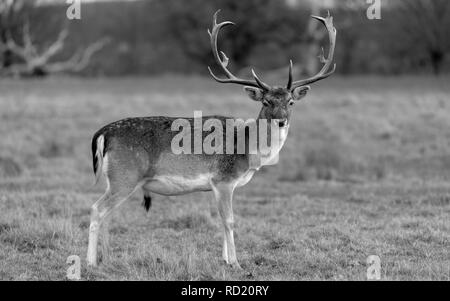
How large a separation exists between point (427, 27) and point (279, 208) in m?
39.4

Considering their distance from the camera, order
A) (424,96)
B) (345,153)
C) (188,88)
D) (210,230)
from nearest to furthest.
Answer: (210,230) < (345,153) < (424,96) < (188,88)

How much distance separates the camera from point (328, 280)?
7.29 meters

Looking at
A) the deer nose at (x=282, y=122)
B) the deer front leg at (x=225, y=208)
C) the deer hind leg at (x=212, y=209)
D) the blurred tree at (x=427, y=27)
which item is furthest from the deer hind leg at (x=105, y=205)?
the blurred tree at (x=427, y=27)

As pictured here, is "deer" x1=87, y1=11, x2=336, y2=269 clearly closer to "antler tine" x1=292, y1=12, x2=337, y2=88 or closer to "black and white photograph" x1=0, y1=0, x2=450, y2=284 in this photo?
"black and white photograph" x1=0, y1=0, x2=450, y2=284

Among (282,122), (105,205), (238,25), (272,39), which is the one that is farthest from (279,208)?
(272,39)

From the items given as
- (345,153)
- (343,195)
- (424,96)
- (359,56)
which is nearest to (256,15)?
(359,56)

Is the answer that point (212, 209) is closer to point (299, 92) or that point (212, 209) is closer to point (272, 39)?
point (299, 92)

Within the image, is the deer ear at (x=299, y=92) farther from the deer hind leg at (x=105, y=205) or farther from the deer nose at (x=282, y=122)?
the deer hind leg at (x=105, y=205)

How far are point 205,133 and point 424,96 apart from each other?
19.2 m

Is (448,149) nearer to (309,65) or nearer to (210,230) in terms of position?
(210,230)

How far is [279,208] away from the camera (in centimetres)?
1109

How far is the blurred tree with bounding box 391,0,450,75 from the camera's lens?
46.5 m

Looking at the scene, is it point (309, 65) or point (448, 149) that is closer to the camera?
point (448, 149)
